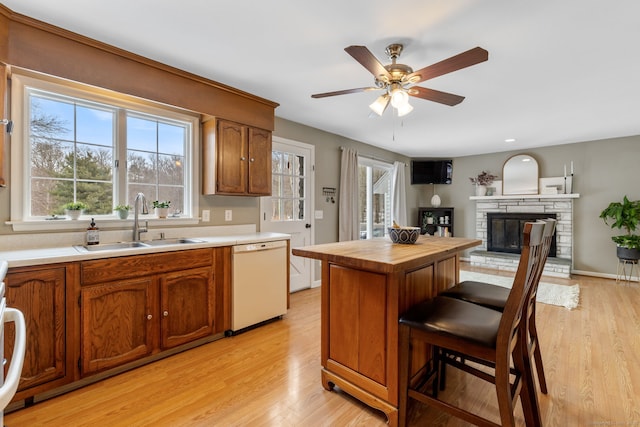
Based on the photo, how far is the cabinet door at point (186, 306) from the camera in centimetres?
232

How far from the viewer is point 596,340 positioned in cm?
267

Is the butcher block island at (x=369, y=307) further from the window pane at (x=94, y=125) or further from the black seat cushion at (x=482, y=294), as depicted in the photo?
the window pane at (x=94, y=125)

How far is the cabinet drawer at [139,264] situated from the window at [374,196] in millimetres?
3315

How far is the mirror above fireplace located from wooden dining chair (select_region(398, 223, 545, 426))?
5108 mm

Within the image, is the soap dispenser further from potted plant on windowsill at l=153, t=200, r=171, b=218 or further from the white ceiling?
the white ceiling

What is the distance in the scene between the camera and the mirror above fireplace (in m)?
5.69

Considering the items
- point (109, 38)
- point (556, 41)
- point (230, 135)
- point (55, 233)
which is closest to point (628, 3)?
point (556, 41)

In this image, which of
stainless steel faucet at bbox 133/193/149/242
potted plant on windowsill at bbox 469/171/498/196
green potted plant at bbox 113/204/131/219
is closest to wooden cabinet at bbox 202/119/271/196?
stainless steel faucet at bbox 133/193/149/242

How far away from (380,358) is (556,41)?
2445 mm

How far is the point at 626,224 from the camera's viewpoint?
15.0ft

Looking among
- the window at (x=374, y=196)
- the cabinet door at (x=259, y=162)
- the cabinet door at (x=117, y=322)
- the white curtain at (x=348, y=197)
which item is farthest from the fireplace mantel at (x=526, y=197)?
the cabinet door at (x=117, y=322)

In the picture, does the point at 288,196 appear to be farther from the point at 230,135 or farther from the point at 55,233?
the point at 55,233

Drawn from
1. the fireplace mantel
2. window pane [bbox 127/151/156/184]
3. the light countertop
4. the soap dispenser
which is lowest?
the light countertop

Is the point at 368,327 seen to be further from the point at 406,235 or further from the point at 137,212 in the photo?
the point at 137,212
